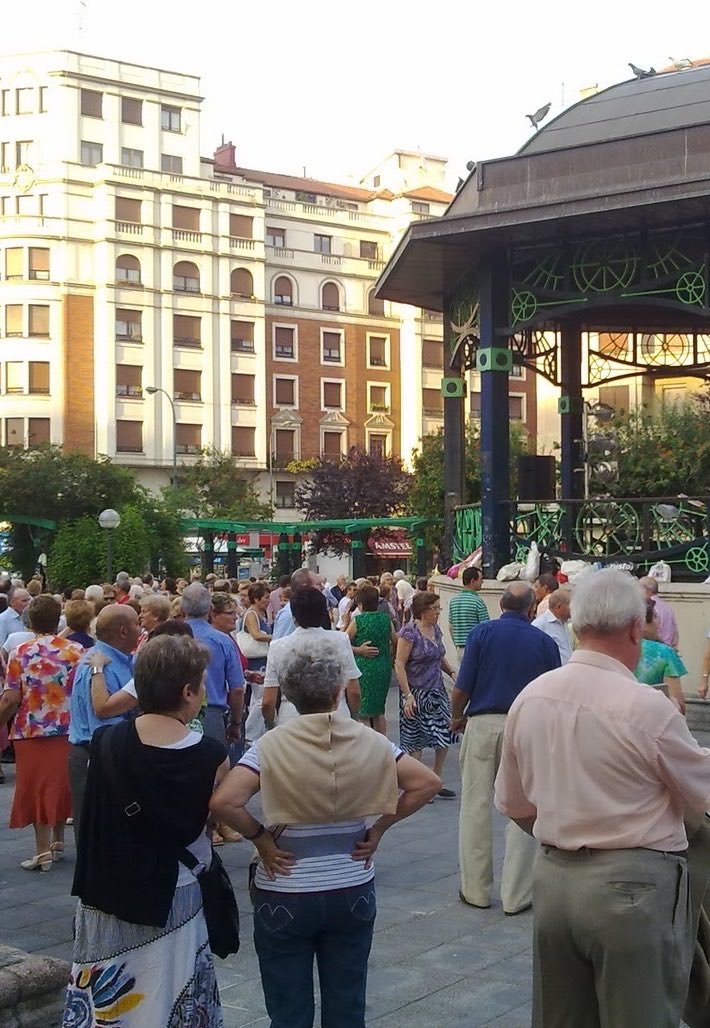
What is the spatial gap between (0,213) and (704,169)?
52.5 m

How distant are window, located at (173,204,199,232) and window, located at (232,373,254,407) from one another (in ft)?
23.9

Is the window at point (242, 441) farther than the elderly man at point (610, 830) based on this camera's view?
Yes

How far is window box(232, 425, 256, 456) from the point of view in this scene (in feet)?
210

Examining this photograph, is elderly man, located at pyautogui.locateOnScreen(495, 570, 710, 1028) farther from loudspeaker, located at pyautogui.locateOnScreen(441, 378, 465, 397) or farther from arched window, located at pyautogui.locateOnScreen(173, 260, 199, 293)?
arched window, located at pyautogui.locateOnScreen(173, 260, 199, 293)

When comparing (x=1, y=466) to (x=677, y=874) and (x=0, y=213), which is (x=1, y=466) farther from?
(x=677, y=874)

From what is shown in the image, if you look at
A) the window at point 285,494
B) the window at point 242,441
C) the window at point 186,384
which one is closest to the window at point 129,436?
the window at point 186,384

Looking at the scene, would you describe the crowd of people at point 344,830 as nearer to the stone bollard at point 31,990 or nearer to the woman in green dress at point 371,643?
the stone bollard at point 31,990

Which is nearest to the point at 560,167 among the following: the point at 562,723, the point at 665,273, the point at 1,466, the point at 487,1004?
the point at 665,273

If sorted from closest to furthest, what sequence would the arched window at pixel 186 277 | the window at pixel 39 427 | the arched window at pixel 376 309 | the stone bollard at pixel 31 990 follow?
the stone bollard at pixel 31 990 → the window at pixel 39 427 → the arched window at pixel 186 277 → the arched window at pixel 376 309

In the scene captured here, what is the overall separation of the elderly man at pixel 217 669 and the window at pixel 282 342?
5792 centimetres

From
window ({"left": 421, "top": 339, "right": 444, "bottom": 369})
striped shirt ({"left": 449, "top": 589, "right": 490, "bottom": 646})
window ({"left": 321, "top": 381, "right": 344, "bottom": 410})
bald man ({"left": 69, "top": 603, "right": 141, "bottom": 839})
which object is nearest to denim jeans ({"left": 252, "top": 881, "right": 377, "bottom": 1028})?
bald man ({"left": 69, "top": 603, "right": 141, "bottom": 839})

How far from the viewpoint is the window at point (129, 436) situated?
60844 mm

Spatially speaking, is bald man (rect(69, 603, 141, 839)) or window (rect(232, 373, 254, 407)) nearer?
bald man (rect(69, 603, 141, 839))

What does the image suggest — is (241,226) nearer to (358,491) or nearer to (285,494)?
(285,494)
